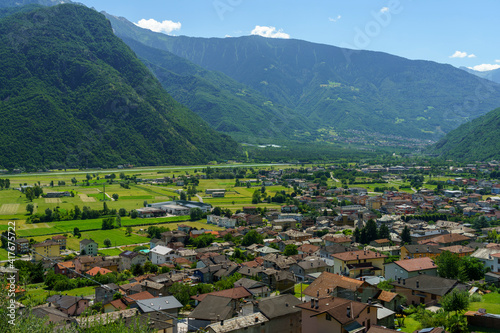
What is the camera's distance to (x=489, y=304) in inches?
854

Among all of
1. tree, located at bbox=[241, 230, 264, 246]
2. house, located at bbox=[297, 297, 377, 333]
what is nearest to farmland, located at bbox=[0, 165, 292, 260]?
tree, located at bbox=[241, 230, 264, 246]

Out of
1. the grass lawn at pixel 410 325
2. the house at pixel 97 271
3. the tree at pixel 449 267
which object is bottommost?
the house at pixel 97 271

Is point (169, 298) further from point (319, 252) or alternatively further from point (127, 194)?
point (127, 194)

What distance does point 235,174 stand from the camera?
114m

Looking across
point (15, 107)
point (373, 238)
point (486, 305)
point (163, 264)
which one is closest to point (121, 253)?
point (163, 264)

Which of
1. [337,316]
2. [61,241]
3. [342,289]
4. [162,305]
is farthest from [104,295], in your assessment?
[61,241]

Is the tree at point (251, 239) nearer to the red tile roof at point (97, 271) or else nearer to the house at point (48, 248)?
the red tile roof at point (97, 271)

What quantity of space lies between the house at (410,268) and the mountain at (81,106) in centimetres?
10457

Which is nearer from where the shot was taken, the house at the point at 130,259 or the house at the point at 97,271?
the house at the point at 97,271

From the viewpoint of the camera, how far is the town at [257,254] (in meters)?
21.3

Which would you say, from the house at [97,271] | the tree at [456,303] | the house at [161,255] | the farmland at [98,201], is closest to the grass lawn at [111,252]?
the farmland at [98,201]

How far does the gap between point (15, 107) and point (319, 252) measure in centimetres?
12225

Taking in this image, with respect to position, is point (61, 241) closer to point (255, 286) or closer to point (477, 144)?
point (255, 286)

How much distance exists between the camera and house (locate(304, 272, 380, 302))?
947 inches
